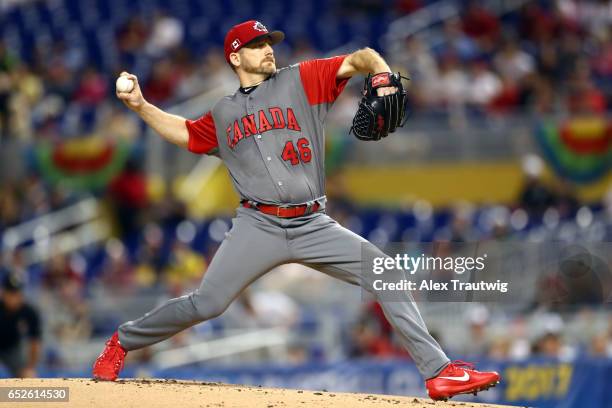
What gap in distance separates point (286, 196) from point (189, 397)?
120cm

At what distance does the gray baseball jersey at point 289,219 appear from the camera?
6.29m

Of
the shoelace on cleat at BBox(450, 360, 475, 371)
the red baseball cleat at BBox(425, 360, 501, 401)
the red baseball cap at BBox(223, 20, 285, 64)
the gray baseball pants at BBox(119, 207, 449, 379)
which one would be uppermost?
the red baseball cap at BBox(223, 20, 285, 64)

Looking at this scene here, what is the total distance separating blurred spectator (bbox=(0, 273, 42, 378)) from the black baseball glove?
5.02 metres

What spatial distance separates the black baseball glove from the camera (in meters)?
6.04

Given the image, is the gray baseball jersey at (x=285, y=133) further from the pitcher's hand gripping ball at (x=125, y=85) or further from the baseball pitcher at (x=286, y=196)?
the pitcher's hand gripping ball at (x=125, y=85)

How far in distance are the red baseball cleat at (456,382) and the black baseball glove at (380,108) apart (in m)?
1.24

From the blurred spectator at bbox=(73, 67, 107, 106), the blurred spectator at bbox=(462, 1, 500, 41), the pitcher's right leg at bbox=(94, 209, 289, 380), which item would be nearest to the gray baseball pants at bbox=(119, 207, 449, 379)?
the pitcher's right leg at bbox=(94, 209, 289, 380)

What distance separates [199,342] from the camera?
11680 millimetres

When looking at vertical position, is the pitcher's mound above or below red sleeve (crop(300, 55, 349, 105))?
below

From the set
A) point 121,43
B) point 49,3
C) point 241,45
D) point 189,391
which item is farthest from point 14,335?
point 49,3

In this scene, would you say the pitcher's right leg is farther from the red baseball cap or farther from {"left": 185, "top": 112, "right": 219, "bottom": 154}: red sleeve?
the red baseball cap

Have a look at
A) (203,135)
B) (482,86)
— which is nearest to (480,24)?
(482,86)

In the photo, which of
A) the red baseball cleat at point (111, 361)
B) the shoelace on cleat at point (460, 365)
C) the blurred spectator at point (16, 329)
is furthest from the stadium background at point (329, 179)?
the shoelace on cleat at point (460, 365)

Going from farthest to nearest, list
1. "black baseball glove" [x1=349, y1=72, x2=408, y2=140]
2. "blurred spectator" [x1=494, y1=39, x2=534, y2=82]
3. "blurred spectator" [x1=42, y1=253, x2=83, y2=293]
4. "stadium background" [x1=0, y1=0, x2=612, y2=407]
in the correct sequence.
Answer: "blurred spectator" [x1=494, y1=39, x2=534, y2=82]
"blurred spectator" [x1=42, y1=253, x2=83, y2=293]
"stadium background" [x1=0, y1=0, x2=612, y2=407]
"black baseball glove" [x1=349, y1=72, x2=408, y2=140]
